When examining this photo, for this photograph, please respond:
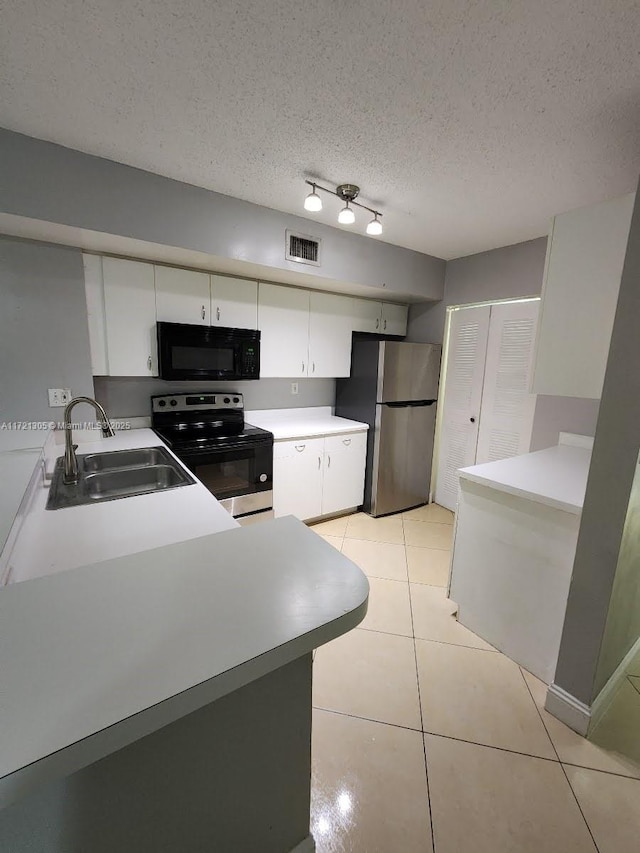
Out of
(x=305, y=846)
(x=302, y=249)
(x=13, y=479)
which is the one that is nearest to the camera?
(x=305, y=846)

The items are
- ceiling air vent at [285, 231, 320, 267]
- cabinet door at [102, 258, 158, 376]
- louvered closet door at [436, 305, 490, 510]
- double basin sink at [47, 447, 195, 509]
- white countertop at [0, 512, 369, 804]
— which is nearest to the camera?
white countertop at [0, 512, 369, 804]

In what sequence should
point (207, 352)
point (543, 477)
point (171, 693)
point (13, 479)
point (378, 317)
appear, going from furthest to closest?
point (378, 317), point (207, 352), point (543, 477), point (13, 479), point (171, 693)

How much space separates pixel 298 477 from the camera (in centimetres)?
289

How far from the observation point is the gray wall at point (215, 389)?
8.29ft

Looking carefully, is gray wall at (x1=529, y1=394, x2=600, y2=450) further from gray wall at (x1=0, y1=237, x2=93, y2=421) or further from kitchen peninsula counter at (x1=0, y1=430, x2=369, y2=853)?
gray wall at (x1=0, y1=237, x2=93, y2=421)

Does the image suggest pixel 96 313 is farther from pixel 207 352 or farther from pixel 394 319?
pixel 394 319

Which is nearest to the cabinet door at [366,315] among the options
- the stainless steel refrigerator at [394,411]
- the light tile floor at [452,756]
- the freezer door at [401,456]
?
the stainless steel refrigerator at [394,411]

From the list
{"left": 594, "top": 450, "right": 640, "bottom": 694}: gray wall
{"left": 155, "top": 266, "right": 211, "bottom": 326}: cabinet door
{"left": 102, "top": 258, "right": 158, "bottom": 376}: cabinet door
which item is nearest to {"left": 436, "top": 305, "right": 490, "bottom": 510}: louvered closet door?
{"left": 594, "top": 450, "right": 640, "bottom": 694}: gray wall

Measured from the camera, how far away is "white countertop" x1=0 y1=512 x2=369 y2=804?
428 millimetres

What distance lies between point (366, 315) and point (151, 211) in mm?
1945

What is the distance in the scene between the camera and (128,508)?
1.28 meters

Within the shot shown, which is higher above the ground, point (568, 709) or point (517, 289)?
point (517, 289)

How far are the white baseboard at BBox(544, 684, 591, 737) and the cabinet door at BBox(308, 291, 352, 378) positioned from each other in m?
2.45

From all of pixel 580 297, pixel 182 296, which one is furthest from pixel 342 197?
pixel 580 297
